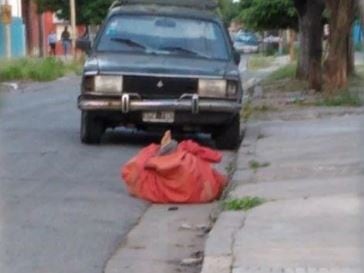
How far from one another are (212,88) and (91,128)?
5.23 ft

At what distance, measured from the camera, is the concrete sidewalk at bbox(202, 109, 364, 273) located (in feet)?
24.8

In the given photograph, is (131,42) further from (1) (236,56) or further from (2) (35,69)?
(2) (35,69)

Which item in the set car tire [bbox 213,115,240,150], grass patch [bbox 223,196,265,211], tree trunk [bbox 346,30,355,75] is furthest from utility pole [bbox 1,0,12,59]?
tree trunk [bbox 346,30,355,75]

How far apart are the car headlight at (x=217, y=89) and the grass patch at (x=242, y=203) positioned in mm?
4783

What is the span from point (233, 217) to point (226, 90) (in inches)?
223

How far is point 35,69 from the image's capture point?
1828cm

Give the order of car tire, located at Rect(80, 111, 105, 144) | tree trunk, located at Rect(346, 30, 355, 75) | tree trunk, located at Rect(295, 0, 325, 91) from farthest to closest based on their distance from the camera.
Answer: tree trunk, located at Rect(295, 0, 325, 91), tree trunk, located at Rect(346, 30, 355, 75), car tire, located at Rect(80, 111, 105, 144)

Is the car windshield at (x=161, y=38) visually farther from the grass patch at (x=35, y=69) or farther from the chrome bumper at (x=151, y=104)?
the grass patch at (x=35, y=69)

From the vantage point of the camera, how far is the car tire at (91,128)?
15195mm

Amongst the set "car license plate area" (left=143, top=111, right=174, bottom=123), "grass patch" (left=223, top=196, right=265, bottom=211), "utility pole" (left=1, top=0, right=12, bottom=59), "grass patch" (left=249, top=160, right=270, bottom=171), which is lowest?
"grass patch" (left=249, top=160, right=270, bottom=171)

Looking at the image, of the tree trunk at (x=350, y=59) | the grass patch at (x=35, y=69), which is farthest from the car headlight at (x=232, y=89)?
the tree trunk at (x=350, y=59)

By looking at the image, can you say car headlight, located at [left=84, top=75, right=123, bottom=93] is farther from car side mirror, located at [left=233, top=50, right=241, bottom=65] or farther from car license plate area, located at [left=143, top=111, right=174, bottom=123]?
car side mirror, located at [left=233, top=50, right=241, bottom=65]

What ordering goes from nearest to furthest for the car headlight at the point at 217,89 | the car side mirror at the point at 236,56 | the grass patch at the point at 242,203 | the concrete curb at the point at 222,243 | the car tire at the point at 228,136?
the concrete curb at the point at 222,243 → the grass patch at the point at 242,203 → the car headlight at the point at 217,89 → the car tire at the point at 228,136 → the car side mirror at the point at 236,56

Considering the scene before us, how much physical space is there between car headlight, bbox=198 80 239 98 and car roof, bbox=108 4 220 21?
1.45 metres
